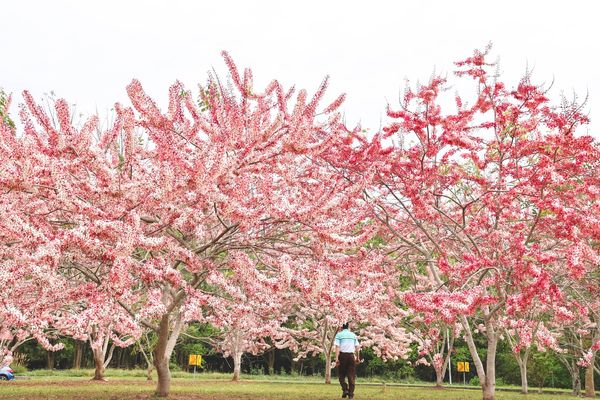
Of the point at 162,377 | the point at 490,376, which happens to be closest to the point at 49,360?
the point at 162,377

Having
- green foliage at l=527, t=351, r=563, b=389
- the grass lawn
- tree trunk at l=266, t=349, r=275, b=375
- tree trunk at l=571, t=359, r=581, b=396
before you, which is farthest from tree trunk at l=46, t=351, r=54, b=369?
tree trunk at l=571, t=359, r=581, b=396

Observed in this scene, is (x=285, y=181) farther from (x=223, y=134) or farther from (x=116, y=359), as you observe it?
(x=116, y=359)

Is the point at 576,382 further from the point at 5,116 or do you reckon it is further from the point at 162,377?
the point at 5,116

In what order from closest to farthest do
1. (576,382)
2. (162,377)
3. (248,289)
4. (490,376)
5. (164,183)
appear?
(164,183) → (248,289) → (162,377) → (490,376) → (576,382)

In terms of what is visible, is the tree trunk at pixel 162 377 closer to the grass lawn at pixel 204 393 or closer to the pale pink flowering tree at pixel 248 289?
the grass lawn at pixel 204 393

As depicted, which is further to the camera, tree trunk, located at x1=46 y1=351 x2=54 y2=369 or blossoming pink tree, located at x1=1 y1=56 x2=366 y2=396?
tree trunk, located at x1=46 y1=351 x2=54 y2=369

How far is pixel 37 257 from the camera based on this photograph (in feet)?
16.8

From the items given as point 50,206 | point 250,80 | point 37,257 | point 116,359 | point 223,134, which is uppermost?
point 250,80

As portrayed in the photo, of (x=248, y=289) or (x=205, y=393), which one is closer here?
(x=248, y=289)

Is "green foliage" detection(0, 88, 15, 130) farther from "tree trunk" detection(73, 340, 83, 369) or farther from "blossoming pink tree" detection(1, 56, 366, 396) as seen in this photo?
"tree trunk" detection(73, 340, 83, 369)

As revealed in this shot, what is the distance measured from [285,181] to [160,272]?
2630mm

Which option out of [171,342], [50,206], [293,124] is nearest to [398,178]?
[293,124]

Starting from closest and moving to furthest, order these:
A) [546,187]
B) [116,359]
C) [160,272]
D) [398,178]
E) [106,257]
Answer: [106,257] < [160,272] < [546,187] < [398,178] < [116,359]

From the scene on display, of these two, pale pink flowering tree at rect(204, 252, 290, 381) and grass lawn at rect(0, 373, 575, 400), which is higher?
pale pink flowering tree at rect(204, 252, 290, 381)
